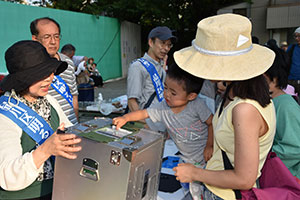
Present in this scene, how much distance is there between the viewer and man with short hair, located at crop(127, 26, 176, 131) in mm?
2803

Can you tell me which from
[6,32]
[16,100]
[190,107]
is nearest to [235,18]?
[190,107]

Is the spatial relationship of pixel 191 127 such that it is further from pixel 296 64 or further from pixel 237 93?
pixel 296 64

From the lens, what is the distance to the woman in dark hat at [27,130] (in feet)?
4.15

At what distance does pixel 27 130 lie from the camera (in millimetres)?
1484

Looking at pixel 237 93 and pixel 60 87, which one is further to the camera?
pixel 60 87

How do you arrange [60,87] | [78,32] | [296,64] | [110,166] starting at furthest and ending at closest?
[78,32] < [296,64] < [60,87] < [110,166]

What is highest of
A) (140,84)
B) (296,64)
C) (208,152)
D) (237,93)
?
(237,93)

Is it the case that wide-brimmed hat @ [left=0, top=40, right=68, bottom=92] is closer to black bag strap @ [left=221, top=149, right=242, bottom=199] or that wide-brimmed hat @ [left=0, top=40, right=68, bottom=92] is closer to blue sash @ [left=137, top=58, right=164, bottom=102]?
black bag strap @ [left=221, top=149, right=242, bottom=199]

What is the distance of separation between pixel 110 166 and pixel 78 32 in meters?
10.3

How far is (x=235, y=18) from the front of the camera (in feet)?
4.03

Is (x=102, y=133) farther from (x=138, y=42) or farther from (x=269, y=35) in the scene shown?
(x=269, y=35)

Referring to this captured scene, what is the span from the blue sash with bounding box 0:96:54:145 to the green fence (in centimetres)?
639

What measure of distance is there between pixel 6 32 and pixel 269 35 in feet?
49.3

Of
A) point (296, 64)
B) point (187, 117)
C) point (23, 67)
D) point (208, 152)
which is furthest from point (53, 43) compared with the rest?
point (296, 64)
